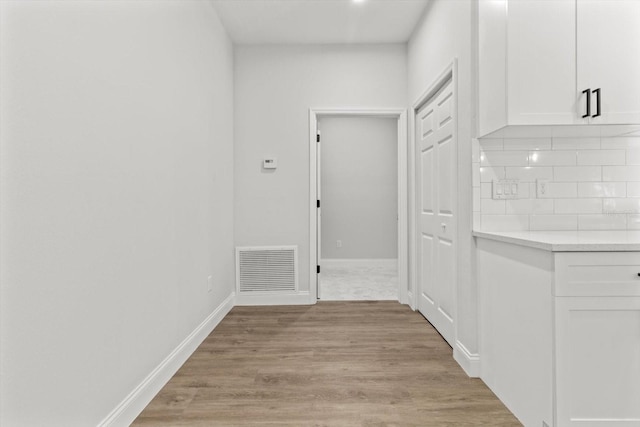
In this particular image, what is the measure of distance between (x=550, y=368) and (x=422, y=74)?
8.69 feet

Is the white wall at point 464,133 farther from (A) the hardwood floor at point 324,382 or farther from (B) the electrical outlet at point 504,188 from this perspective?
(A) the hardwood floor at point 324,382

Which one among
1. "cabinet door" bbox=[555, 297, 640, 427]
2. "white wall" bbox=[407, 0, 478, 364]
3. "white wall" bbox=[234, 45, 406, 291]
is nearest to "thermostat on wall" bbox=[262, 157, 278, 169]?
"white wall" bbox=[234, 45, 406, 291]

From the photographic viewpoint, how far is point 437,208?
3014 mm

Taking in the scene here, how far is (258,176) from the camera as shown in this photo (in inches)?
154

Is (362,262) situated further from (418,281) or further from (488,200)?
(488,200)

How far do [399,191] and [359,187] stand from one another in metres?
2.52

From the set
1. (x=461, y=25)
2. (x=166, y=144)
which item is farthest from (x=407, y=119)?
(x=166, y=144)

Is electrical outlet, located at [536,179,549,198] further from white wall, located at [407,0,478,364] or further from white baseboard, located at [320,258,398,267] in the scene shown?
white baseboard, located at [320,258,398,267]

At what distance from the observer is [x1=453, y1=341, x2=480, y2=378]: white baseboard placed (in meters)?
2.17

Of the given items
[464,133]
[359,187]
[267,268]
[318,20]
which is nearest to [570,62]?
[464,133]

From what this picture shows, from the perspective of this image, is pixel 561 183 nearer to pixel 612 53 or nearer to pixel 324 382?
pixel 612 53

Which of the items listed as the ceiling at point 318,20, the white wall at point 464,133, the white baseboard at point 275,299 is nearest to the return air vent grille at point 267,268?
the white baseboard at point 275,299

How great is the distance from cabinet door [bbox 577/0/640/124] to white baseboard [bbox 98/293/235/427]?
8.67 ft

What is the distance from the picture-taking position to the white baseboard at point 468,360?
217 centimetres
